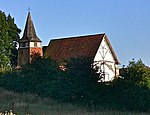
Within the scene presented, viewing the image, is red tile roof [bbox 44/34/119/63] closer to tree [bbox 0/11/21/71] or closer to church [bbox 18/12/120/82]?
church [bbox 18/12/120/82]

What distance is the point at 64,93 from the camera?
98.6 feet

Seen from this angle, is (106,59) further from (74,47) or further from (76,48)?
(74,47)

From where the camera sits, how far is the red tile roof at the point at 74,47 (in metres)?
55.5

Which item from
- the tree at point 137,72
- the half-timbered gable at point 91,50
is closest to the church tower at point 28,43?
the half-timbered gable at point 91,50

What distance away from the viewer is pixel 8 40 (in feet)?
189

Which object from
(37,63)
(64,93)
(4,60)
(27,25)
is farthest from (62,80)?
(27,25)

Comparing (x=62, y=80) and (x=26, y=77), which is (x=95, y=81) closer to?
(x=62, y=80)

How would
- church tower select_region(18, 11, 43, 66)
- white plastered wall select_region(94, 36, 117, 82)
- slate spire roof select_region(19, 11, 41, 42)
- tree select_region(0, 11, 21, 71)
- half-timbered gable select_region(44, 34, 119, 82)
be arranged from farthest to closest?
slate spire roof select_region(19, 11, 41, 42), church tower select_region(18, 11, 43, 66), white plastered wall select_region(94, 36, 117, 82), half-timbered gable select_region(44, 34, 119, 82), tree select_region(0, 11, 21, 71)

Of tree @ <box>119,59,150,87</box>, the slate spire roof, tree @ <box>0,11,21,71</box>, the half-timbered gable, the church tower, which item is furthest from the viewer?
the slate spire roof

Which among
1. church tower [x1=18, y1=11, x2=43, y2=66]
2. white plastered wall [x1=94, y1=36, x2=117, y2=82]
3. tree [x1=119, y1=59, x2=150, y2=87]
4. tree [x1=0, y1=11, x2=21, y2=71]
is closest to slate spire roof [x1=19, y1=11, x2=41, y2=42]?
church tower [x1=18, y1=11, x2=43, y2=66]

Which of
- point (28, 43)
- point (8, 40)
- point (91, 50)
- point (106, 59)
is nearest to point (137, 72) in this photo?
point (91, 50)

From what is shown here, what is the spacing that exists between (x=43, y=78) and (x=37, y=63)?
4.92ft

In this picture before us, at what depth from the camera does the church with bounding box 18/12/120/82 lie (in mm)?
55559

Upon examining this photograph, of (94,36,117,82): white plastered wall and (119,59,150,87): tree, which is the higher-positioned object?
(94,36,117,82): white plastered wall
